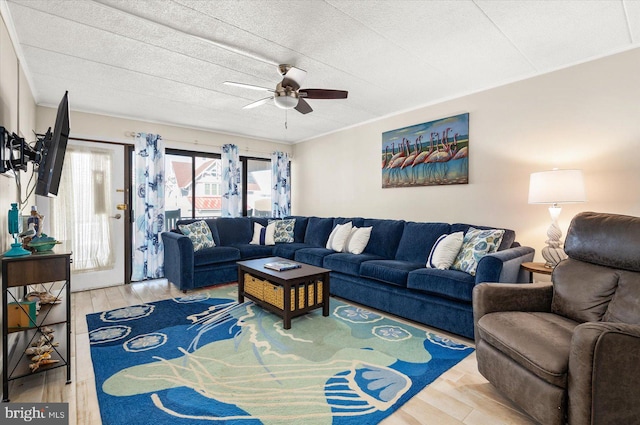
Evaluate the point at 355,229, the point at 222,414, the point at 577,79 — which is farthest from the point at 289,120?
the point at 222,414

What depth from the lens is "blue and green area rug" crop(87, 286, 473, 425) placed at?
5.72 feet

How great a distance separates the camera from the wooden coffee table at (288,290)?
290 cm

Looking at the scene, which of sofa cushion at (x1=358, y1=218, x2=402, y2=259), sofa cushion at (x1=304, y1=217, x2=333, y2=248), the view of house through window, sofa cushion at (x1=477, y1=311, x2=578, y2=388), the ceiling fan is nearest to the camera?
sofa cushion at (x1=477, y1=311, x2=578, y2=388)

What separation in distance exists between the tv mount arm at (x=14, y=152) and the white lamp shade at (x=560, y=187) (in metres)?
3.88

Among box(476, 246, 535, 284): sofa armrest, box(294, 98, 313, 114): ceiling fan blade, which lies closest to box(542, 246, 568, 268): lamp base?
box(476, 246, 535, 284): sofa armrest

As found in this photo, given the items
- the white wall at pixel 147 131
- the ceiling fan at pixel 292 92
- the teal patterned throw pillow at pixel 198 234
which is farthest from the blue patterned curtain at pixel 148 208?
the ceiling fan at pixel 292 92

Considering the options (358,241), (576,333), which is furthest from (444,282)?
(358,241)

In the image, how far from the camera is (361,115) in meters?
4.50

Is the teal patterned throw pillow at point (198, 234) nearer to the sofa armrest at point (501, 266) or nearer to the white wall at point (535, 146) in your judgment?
the white wall at point (535, 146)

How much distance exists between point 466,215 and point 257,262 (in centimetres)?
253

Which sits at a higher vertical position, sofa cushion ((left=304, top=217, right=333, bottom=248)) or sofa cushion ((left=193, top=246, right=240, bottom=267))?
sofa cushion ((left=304, top=217, right=333, bottom=248))

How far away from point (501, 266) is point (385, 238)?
64.2 inches

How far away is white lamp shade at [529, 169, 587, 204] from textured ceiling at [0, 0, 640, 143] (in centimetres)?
105

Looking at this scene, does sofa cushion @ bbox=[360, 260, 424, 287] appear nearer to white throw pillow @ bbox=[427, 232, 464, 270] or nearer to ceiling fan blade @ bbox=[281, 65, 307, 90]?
white throw pillow @ bbox=[427, 232, 464, 270]
